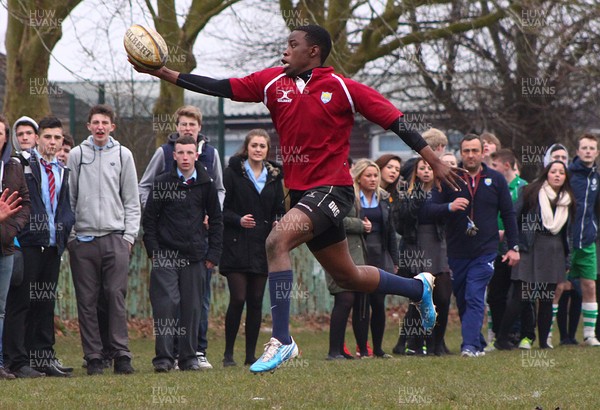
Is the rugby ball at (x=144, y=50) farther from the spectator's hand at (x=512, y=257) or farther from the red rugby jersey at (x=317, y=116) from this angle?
the spectator's hand at (x=512, y=257)

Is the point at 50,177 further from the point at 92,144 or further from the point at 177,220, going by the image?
the point at 177,220

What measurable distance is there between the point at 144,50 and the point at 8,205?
7.76 feet

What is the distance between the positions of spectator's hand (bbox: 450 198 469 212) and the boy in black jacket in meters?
2.56

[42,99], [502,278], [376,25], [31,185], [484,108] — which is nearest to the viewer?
[31,185]

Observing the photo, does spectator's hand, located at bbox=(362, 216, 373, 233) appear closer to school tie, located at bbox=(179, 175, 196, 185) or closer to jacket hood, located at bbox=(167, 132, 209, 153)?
jacket hood, located at bbox=(167, 132, 209, 153)

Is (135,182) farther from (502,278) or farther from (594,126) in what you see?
(594,126)

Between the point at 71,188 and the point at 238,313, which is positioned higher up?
the point at 71,188

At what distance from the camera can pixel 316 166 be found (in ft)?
26.0

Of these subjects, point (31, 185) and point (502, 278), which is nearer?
point (31, 185)

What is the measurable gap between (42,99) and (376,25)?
641cm

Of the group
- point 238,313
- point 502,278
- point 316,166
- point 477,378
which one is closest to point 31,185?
point 238,313

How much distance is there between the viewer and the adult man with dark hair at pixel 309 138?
25.3 feet

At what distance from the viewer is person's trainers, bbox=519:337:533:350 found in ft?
42.8

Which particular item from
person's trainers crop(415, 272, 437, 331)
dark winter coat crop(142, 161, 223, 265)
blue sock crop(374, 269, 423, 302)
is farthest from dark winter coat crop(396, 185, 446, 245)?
blue sock crop(374, 269, 423, 302)
